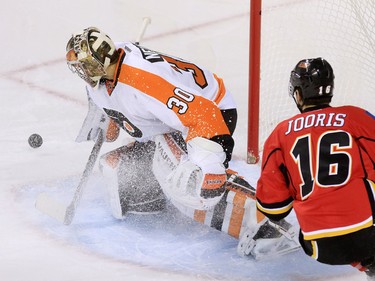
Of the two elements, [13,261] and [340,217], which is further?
[13,261]

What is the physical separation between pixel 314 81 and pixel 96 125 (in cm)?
112

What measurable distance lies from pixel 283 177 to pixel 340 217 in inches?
7.1

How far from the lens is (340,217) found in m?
2.04

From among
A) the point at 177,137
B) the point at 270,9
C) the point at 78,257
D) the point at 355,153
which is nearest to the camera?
the point at 355,153

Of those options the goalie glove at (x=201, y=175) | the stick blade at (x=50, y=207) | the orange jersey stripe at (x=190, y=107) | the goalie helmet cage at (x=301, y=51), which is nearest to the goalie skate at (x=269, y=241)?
the goalie glove at (x=201, y=175)

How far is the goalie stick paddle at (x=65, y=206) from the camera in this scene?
2.86 meters

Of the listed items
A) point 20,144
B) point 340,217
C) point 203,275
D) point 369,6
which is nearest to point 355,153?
point 340,217

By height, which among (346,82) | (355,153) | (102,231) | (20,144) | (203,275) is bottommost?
(20,144)

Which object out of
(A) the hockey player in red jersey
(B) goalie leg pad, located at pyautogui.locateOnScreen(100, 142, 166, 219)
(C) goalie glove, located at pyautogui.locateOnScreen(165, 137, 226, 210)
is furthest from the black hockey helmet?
(B) goalie leg pad, located at pyautogui.locateOnScreen(100, 142, 166, 219)

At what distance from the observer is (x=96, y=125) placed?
3.03 metres

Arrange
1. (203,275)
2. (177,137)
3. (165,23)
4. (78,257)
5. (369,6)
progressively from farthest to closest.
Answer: (165,23), (369,6), (177,137), (78,257), (203,275)

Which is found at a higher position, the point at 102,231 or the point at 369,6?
the point at 369,6

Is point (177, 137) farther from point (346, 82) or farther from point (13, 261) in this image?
point (346, 82)

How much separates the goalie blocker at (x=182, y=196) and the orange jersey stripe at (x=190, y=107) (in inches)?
4.4
